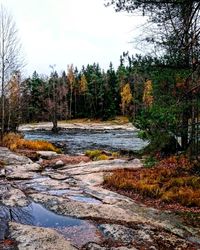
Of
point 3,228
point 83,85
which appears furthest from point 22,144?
point 83,85

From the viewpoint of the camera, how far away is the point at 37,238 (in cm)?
751

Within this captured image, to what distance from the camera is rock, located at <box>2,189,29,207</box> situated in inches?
411

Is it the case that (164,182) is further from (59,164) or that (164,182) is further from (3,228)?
(59,164)

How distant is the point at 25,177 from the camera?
14.8m

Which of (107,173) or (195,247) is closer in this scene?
(195,247)

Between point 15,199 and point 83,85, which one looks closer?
point 15,199

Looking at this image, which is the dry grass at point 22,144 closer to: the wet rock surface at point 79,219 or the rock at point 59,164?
the rock at point 59,164

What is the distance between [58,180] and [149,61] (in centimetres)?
567

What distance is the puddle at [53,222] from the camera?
7.91 metres

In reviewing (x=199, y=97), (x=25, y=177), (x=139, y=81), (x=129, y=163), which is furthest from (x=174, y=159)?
(x=139, y=81)

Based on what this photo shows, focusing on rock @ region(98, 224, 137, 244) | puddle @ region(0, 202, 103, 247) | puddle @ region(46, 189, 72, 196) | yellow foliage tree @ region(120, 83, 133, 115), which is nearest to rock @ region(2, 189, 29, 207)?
puddle @ region(0, 202, 103, 247)

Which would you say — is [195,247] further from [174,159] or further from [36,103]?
[36,103]

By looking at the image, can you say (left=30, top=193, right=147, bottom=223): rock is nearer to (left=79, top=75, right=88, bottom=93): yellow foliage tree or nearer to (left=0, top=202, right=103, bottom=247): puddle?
(left=0, top=202, right=103, bottom=247): puddle

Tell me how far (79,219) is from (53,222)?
0.64 meters
